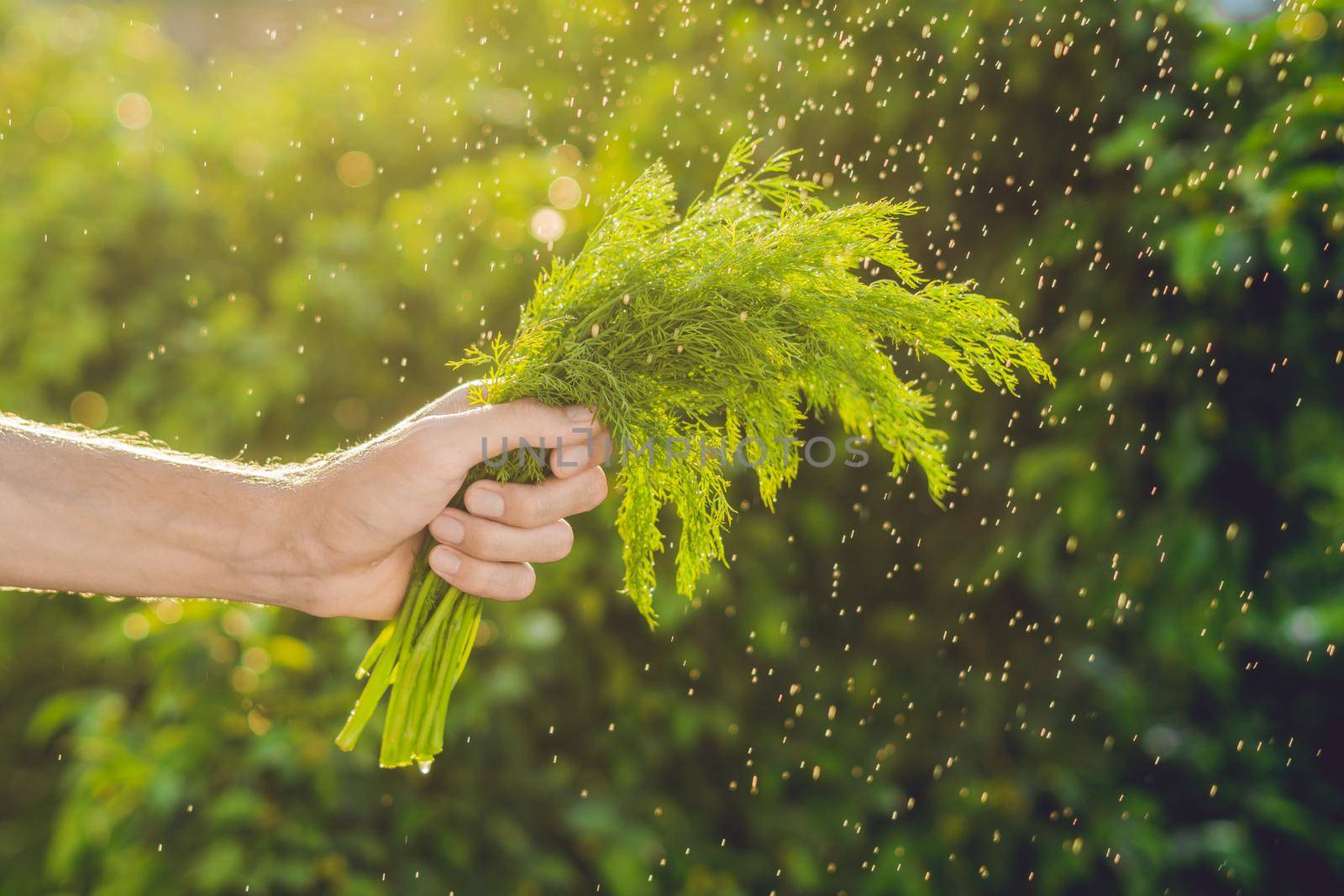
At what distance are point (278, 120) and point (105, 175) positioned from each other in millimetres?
582

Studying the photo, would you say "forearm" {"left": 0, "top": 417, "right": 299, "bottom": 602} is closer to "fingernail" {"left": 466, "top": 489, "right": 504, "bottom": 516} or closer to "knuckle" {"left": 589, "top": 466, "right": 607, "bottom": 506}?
"fingernail" {"left": 466, "top": 489, "right": 504, "bottom": 516}

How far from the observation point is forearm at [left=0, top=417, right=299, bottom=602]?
5.23 ft

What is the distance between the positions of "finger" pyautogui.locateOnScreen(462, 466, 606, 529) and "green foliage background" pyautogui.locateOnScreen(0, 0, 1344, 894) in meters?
0.93

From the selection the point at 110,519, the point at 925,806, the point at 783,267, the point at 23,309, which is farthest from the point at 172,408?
the point at 925,806

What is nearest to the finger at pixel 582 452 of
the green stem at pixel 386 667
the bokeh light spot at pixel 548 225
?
the green stem at pixel 386 667

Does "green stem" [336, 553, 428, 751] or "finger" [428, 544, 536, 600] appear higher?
"finger" [428, 544, 536, 600]

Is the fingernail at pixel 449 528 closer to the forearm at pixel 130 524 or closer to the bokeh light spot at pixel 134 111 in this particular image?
the forearm at pixel 130 524

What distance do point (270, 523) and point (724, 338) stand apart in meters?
0.87

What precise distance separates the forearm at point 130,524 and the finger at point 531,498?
1.26 feet

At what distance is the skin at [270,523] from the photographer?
1.52m

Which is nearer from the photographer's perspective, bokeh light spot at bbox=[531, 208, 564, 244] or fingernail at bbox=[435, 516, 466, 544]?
fingernail at bbox=[435, 516, 466, 544]

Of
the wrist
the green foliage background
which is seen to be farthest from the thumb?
the green foliage background

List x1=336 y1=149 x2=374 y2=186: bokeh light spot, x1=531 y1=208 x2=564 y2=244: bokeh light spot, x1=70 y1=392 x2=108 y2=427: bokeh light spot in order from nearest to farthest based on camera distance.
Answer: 1. x1=531 y1=208 x2=564 y2=244: bokeh light spot
2. x1=336 y1=149 x2=374 y2=186: bokeh light spot
3. x1=70 y1=392 x2=108 y2=427: bokeh light spot

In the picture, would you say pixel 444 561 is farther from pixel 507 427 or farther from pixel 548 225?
pixel 548 225
